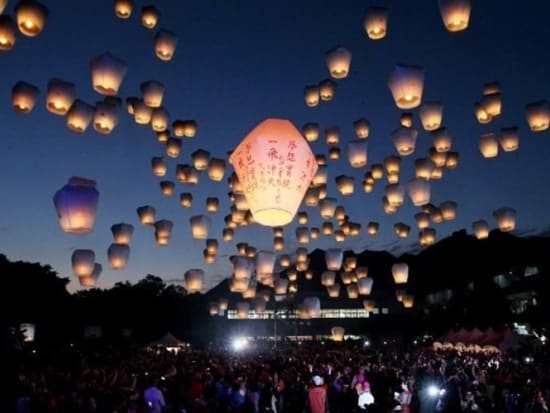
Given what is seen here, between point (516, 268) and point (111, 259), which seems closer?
point (111, 259)

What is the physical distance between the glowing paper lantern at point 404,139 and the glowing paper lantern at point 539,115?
2816 mm

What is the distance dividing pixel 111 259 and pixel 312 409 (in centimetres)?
800

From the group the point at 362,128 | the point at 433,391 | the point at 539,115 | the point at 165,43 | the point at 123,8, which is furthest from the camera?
the point at 362,128

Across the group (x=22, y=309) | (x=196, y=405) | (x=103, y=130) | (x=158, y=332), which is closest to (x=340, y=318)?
(x=158, y=332)

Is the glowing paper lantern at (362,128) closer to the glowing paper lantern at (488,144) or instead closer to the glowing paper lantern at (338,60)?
the glowing paper lantern at (338,60)

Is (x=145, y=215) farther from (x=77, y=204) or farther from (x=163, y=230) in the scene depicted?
(x=77, y=204)

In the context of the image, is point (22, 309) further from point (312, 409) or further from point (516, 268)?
point (516, 268)

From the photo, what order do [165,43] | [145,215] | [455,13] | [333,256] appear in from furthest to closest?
[333,256] → [145,215] → [165,43] → [455,13]

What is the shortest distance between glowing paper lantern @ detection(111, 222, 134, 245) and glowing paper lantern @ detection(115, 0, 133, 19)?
6.11 metres

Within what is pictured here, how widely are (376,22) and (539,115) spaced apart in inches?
158

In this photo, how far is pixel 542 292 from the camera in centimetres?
3039

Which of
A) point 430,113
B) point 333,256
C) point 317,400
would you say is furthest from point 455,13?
point 333,256

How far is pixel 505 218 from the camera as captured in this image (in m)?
15.4

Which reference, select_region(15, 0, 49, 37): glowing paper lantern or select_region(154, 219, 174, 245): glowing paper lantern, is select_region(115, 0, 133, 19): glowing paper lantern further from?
select_region(154, 219, 174, 245): glowing paper lantern
